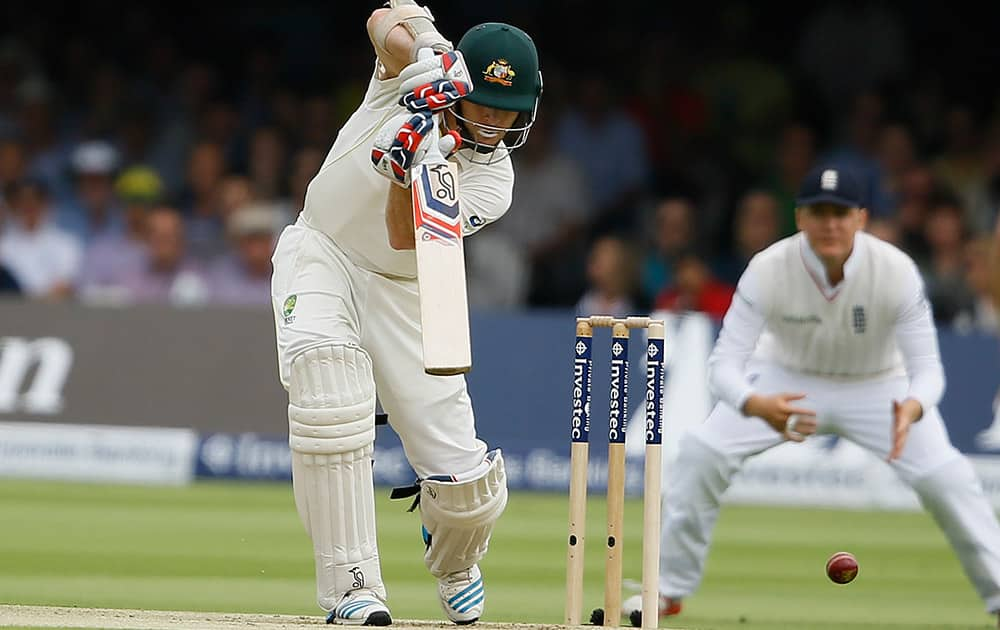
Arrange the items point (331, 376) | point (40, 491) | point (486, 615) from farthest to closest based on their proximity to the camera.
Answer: point (40, 491)
point (486, 615)
point (331, 376)

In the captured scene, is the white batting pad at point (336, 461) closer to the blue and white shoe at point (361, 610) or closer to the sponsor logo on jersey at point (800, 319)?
the blue and white shoe at point (361, 610)

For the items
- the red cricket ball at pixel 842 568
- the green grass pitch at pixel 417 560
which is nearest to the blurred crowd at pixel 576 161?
the green grass pitch at pixel 417 560

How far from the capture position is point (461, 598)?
15.9ft

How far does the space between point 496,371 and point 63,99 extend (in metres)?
4.20

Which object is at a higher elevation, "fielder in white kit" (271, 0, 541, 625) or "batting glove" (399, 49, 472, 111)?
"batting glove" (399, 49, 472, 111)

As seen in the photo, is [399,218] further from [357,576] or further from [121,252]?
[121,252]

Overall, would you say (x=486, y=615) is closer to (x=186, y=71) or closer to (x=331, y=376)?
(x=331, y=376)

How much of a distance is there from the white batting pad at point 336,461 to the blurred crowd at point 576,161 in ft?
18.3

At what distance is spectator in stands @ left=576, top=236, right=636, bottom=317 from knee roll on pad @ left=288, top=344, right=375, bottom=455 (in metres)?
5.77

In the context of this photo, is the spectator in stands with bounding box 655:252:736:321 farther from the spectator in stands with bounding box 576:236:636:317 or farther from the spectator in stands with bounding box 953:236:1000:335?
the spectator in stands with bounding box 953:236:1000:335

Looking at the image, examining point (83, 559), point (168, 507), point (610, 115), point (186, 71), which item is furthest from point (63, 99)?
point (83, 559)

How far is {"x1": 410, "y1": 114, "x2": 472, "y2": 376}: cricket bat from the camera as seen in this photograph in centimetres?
408

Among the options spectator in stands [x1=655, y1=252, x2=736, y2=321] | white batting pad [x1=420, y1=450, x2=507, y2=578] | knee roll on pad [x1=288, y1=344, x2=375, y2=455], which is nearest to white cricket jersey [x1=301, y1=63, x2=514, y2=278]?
knee roll on pad [x1=288, y1=344, x2=375, y2=455]

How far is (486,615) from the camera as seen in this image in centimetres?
521
